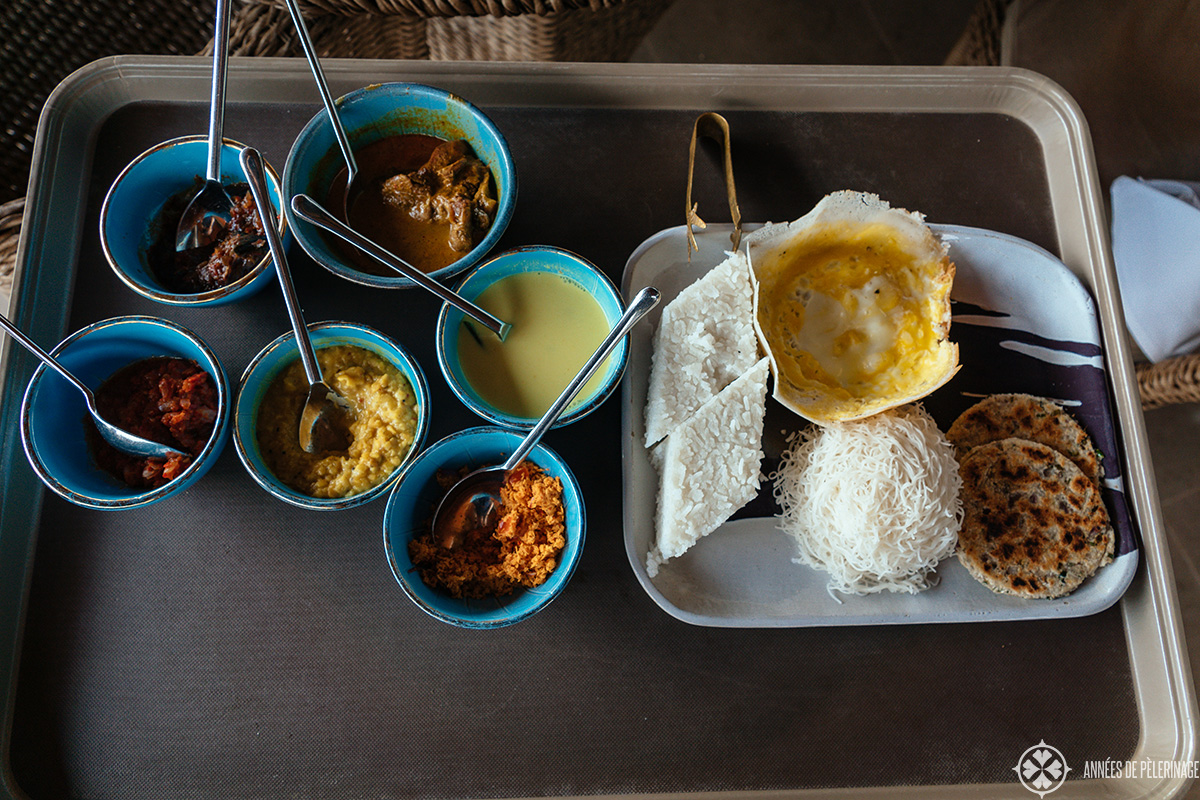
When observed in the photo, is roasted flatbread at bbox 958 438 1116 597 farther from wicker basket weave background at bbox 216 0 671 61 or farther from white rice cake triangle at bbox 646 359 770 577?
wicker basket weave background at bbox 216 0 671 61

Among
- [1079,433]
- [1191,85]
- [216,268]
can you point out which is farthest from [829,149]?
[216,268]

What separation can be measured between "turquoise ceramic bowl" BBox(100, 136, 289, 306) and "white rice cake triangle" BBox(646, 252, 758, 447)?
83 centimetres

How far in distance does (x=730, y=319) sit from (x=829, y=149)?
1.94 feet

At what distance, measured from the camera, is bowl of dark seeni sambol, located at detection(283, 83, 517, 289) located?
149cm

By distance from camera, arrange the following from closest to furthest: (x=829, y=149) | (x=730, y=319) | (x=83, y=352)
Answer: (x=83, y=352)
(x=730, y=319)
(x=829, y=149)

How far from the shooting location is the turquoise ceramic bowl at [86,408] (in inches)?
54.2

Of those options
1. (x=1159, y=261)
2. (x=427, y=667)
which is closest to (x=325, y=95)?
(x=427, y=667)

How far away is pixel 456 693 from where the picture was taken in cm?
152

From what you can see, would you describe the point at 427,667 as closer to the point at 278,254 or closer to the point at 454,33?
the point at 278,254

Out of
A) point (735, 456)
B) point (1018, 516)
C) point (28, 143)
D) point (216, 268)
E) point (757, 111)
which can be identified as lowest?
point (1018, 516)

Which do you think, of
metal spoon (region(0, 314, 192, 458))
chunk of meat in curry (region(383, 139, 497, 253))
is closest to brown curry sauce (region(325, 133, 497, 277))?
chunk of meat in curry (region(383, 139, 497, 253))

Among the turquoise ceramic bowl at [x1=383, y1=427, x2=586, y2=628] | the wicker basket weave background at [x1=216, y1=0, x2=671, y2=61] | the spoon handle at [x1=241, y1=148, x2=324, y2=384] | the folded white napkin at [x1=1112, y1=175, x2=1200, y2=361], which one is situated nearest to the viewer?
the spoon handle at [x1=241, y1=148, x2=324, y2=384]

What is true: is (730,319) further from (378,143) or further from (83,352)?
(83,352)

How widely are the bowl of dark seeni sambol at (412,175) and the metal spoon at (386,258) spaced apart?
0.09m
